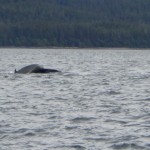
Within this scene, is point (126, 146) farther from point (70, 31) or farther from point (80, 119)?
point (70, 31)

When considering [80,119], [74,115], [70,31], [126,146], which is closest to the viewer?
[126,146]

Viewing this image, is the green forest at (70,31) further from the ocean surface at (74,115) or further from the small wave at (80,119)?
the small wave at (80,119)

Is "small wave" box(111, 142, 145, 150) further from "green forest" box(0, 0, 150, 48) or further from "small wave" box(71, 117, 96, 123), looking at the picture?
"green forest" box(0, 0, 150, 48)

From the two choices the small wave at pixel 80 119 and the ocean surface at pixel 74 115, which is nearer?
the ocean surface at pixel 74 115

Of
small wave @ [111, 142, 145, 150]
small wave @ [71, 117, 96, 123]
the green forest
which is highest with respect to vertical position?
small wave @ [71, 117, 96, 123]

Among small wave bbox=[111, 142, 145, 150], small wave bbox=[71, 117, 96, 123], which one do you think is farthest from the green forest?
small wave bbox=[111, 142, 145, 150]

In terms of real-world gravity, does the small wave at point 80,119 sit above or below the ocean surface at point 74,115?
above

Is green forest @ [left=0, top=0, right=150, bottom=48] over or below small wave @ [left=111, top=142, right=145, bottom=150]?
below

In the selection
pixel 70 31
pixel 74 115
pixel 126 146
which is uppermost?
pixel 74 115

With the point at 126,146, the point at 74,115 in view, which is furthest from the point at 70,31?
the point at 126,146

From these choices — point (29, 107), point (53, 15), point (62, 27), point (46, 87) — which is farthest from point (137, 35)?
point (29, 107)

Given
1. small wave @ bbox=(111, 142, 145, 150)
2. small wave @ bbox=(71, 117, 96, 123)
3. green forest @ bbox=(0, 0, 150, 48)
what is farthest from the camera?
green forest @ bbox=(0, 0, 150, 48)

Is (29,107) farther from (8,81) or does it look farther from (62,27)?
(62,27)

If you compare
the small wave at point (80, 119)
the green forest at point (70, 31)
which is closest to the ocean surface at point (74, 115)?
the small wave at point (80, 119)
